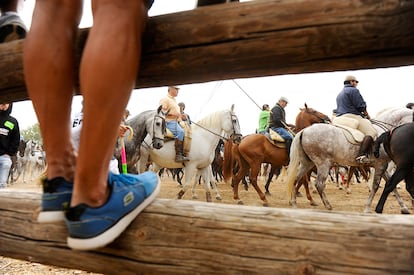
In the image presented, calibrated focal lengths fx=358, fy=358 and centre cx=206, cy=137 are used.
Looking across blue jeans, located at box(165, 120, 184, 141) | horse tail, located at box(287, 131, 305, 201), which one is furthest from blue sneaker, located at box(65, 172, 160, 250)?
blue jeans, located at box(165, 120, 184, 141)

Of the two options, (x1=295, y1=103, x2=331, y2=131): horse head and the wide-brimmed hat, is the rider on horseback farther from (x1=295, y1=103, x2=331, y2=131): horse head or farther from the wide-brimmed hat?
the wide-brimmed hat

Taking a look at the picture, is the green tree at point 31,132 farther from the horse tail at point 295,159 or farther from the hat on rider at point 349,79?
the hat on rider at point 349,79

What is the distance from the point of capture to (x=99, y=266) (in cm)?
112

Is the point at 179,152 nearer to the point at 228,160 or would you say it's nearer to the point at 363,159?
the point at 228,160

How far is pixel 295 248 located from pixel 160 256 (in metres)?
0.39

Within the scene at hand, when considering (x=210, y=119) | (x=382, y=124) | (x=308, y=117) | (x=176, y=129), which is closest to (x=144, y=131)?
(x=176, y=129)

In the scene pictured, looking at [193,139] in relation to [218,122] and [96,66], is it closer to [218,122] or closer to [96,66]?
[218,122]

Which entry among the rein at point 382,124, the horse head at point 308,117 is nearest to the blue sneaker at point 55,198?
the rein at point 382,124

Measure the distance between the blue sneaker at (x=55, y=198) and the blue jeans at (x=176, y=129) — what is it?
22.0 ft

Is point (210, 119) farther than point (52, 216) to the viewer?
Yes

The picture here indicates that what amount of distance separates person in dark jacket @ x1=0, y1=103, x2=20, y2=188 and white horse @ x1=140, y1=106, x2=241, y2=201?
315 centimetres

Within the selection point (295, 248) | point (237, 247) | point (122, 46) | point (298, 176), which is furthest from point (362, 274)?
point (298, 176)

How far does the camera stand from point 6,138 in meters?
4.66

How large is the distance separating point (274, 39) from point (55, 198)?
73cm
